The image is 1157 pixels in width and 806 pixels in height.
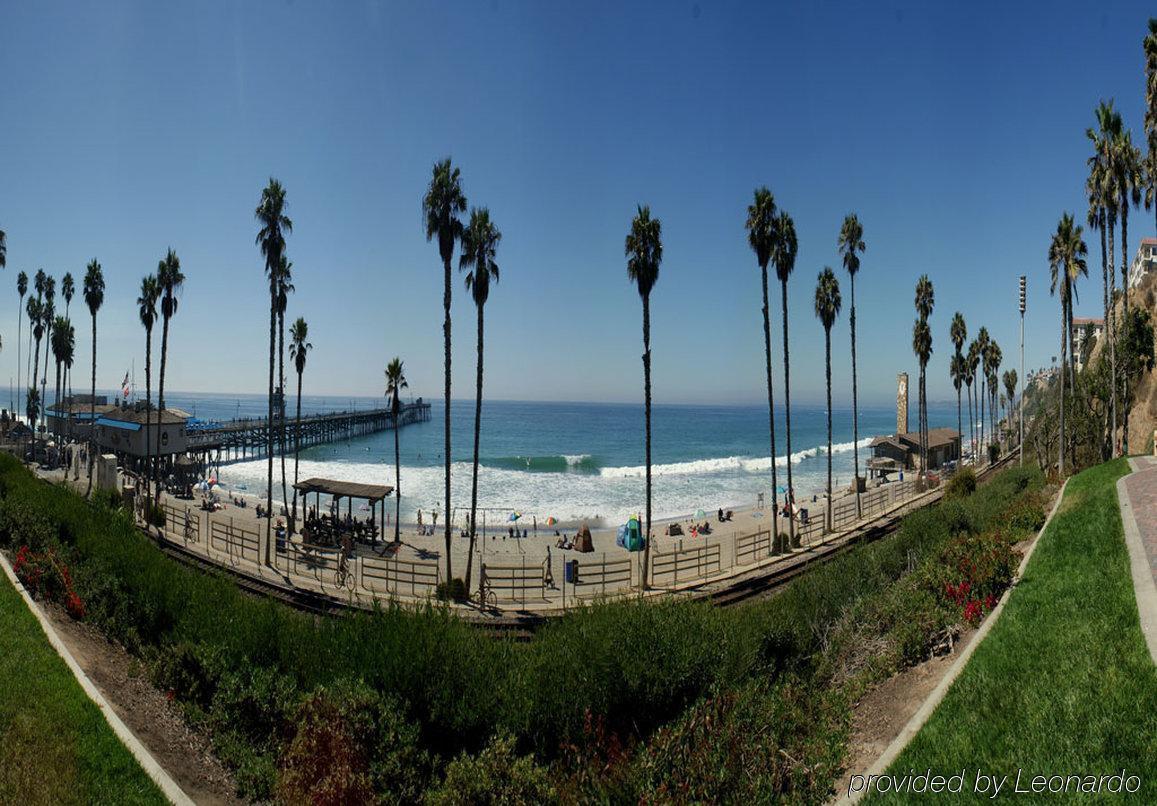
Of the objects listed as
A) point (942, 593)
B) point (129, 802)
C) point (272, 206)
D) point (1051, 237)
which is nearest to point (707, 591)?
point (942, 593)

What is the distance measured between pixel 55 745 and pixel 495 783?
20.5 feet

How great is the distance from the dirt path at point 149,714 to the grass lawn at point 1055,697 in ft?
32.2

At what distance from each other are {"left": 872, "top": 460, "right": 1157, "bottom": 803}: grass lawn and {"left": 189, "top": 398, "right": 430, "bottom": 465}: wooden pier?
58.8 meters

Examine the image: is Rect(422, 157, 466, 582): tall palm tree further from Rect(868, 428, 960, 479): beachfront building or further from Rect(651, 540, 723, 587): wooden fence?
Rect(868, 428, 960, 479): beachfront building

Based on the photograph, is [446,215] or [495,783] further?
[446,215]

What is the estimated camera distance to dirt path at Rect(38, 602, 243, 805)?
894 centimetres

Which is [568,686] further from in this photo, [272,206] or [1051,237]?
→ [1051,237]

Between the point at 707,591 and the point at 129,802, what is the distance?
696 inches

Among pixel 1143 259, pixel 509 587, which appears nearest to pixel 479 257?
pixel 509 587

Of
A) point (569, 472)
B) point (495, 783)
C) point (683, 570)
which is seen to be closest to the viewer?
point (495, 783)

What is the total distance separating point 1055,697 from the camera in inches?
275

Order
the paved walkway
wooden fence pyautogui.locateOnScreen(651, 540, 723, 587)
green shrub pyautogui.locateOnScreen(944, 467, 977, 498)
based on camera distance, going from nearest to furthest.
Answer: the paved walkway, wooden fence pyautogui.locateOnScreen(651, 540, 723, 587), green shrub pyautogui.locateOnScreen(944, 467, 977, 498)

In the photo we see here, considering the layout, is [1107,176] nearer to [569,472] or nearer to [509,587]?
[509,587]

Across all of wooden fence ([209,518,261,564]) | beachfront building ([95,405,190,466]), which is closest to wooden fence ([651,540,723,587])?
wooden fence ([209,518,261,564])
